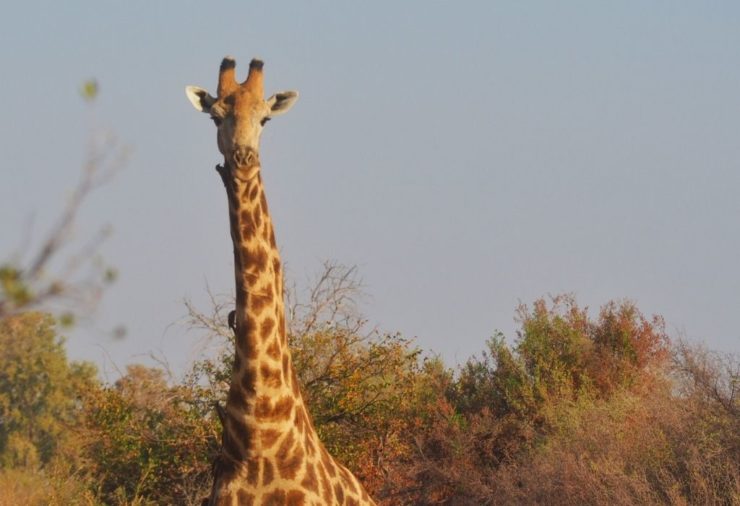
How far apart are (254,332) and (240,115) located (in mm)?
1280

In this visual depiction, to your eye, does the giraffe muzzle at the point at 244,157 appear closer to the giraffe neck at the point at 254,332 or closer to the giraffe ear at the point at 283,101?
the giraffe neck at the point at 254,332

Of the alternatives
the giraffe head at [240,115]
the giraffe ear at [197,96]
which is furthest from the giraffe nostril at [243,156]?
the giraffe ear at [197,96]

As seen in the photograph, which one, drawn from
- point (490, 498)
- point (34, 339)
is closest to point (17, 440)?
point (34, 339)

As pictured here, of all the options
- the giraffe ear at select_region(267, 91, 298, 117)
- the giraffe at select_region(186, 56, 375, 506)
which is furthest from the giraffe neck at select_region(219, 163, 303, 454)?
the giraffe ear at select_region(267, 91, 298, 117)

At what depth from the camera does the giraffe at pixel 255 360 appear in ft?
26.9

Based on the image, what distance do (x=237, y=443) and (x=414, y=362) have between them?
11.4 metres

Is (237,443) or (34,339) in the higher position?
(34,339)

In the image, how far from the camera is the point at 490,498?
57.7 ft

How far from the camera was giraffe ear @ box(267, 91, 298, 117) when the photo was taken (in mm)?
9203

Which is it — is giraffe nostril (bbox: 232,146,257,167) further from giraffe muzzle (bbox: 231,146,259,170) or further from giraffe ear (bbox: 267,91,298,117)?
giraffe ear (bbox: 267,91,298,117)

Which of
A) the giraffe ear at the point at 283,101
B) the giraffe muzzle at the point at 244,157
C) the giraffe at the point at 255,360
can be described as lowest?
the giraffe at the point at 255,360

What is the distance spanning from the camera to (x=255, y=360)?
27.2 feet

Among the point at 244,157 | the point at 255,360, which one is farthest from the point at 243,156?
the point at 255,360

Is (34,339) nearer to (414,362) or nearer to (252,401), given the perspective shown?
(414,362)
